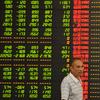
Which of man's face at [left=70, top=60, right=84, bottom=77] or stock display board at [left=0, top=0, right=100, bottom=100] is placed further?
stock display board at [left=0, top=0, right=100, bottom=100]

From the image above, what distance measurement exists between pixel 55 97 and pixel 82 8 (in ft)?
3.25

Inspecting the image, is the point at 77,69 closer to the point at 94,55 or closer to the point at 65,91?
the point at 65,91

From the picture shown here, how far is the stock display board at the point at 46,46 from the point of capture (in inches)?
130

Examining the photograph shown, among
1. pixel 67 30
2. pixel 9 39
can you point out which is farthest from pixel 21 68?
pixel 67 30

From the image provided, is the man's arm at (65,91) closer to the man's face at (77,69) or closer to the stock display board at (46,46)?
the man's face at (77,69)

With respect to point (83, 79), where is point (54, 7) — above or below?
above

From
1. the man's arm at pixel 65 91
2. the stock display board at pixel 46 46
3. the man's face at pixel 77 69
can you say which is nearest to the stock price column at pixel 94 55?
the stock display board at pixel 46 46

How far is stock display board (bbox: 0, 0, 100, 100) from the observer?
130 inches

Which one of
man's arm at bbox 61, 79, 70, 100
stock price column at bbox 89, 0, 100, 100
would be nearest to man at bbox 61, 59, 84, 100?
man's arm at bbox 61, 79, 70, 100

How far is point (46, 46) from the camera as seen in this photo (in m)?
3.35

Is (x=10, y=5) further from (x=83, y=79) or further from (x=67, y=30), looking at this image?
(x=83, y=79)

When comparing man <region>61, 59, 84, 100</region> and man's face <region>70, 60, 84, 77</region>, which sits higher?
man's face <region>70, 60, 84, 77</region>

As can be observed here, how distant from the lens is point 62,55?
3328 mm

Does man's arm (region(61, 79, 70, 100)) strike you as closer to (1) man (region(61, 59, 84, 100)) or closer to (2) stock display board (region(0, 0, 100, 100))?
(1) man (region(61, 59, 84, 100))
